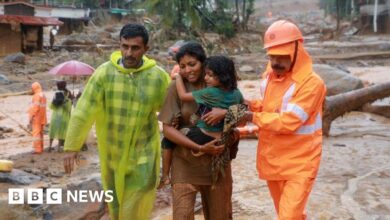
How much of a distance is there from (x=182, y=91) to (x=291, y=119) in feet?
2.08

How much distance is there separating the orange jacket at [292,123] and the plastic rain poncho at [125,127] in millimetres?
763

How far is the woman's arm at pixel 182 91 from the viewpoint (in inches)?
131

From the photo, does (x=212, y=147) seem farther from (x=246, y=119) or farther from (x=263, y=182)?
(x=263, y=182)

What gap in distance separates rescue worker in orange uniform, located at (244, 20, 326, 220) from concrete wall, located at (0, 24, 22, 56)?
86.1ft

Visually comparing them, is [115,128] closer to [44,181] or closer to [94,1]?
[44,181]

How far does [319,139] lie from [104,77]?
4.54ft

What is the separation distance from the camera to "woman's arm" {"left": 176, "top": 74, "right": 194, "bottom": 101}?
3.33 metres

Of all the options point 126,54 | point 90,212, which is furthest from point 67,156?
point 90,212

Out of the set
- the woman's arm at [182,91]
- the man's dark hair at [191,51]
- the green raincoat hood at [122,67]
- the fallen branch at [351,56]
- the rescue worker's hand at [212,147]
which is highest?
the man's dark hair at [191,51]

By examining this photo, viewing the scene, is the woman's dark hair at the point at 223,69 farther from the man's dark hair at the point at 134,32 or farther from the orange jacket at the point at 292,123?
the man's dark hair at the point at 134,32

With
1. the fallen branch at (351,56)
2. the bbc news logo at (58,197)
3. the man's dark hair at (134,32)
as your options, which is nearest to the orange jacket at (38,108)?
the bbc news logo at (58,197)

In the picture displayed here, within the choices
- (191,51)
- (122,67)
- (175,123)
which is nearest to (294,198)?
(175,123)

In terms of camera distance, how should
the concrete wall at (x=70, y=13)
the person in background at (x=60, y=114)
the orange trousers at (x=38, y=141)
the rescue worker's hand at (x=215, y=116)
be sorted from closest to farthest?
the rescue worker's hand at (x=215, y=116), the person in background at (x=60, y=114), the orange trousers at (x=38, y=141), the concrete wall at (x=70, y=13)

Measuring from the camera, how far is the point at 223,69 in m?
3.26
